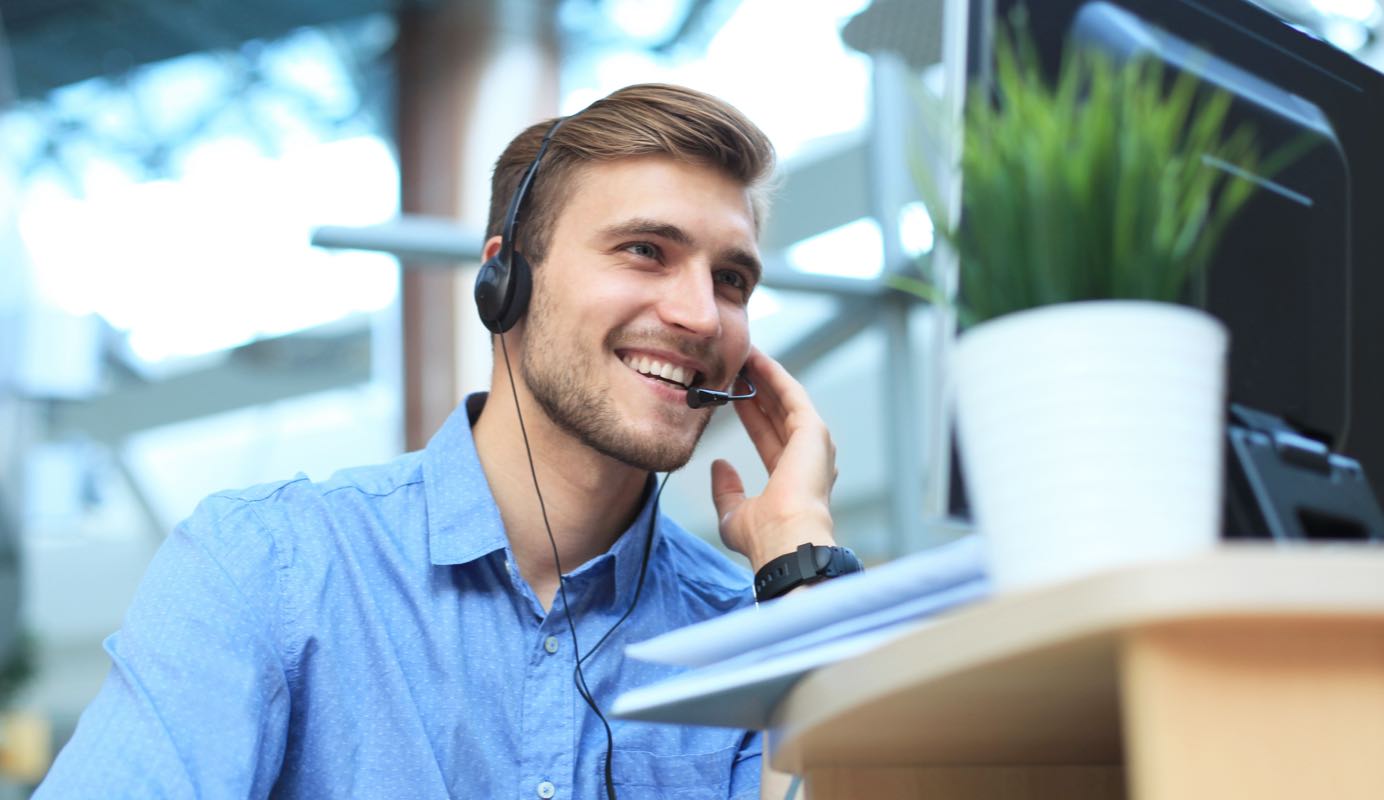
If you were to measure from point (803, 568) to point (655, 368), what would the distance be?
0.40 metres

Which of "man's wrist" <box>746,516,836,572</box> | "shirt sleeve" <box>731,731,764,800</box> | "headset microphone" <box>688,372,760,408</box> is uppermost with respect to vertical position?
"headset microphone" <box>688,372,760,408</box>

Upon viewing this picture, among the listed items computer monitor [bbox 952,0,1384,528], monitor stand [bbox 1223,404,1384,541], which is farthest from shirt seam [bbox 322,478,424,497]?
monitor stand [bbox 1223,404,1384,541]

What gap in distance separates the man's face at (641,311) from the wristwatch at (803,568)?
0.29 meters

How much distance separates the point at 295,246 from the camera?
510cm

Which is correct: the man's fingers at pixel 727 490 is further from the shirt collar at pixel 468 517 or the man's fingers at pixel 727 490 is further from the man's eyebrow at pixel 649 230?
the man's eyebrow at pixel 649 230

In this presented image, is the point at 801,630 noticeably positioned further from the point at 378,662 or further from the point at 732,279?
the point at 732,279

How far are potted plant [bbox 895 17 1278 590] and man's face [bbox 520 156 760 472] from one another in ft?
3.08

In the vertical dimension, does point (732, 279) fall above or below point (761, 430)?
above

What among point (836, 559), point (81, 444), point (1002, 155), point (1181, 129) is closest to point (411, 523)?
point (836, 559)

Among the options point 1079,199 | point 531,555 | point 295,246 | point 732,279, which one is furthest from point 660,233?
point 295,246

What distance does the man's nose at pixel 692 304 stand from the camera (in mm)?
1463

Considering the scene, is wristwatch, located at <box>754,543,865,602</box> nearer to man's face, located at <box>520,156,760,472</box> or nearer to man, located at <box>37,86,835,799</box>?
man, located at <box>37,86,835,799</box>

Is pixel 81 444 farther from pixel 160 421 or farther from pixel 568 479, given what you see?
pixel 568 479

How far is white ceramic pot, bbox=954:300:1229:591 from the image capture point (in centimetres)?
48
